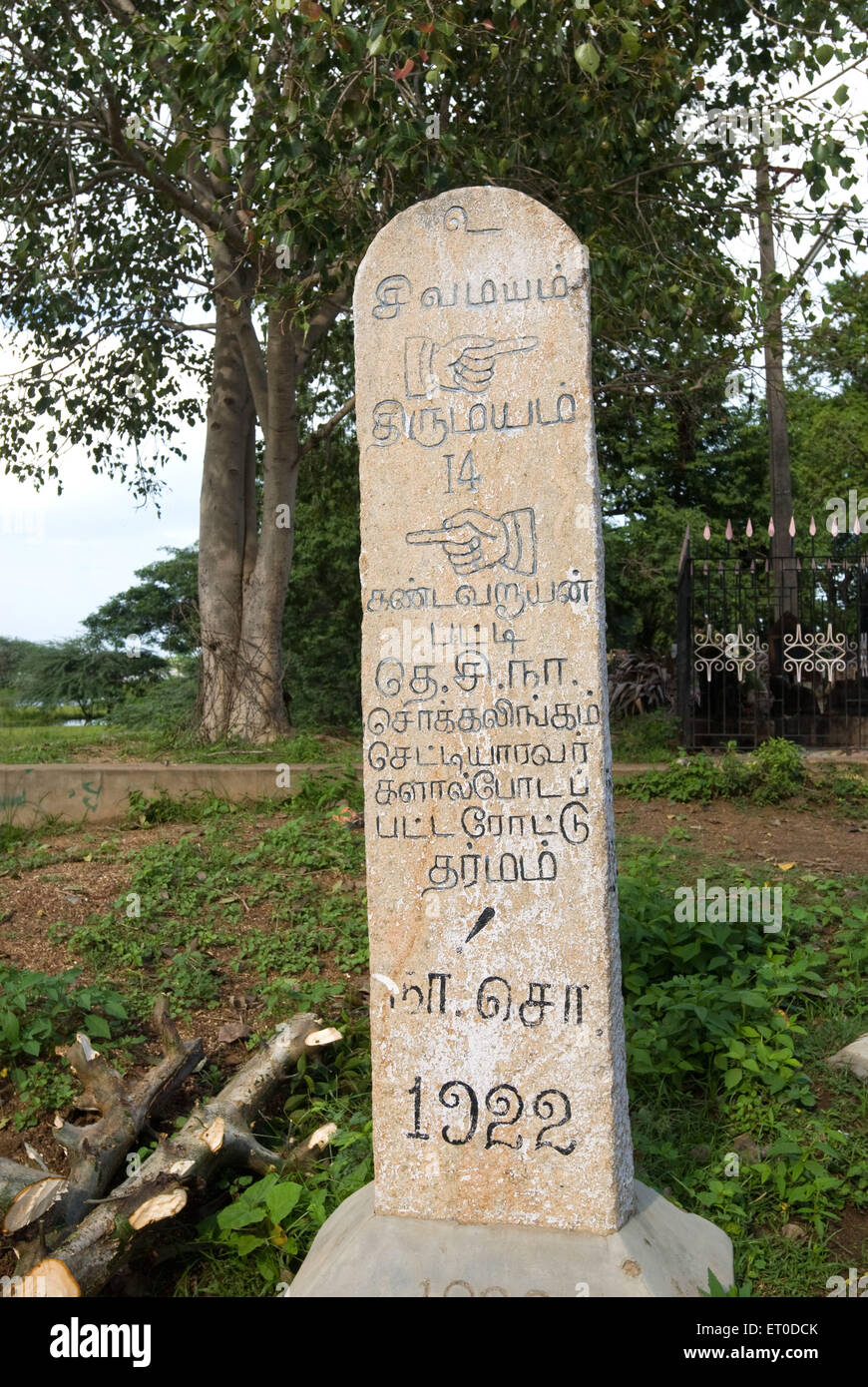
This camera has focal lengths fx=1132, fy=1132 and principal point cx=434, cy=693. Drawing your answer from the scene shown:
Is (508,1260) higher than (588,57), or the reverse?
(588,57)

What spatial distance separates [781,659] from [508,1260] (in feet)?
28.6

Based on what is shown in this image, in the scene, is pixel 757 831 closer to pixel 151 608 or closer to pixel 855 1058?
pixel 855 1058

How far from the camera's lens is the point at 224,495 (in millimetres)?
10516

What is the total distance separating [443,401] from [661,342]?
24.2 feet

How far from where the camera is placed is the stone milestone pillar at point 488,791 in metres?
2.89

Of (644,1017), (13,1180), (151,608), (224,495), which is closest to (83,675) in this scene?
(151,608)

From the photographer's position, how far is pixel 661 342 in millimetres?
9812

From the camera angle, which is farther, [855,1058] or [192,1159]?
[855,1058]

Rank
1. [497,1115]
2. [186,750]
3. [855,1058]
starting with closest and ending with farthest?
[497,1115] → [855,1058] → [186,750]

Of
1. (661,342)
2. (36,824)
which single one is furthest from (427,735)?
(661,342)

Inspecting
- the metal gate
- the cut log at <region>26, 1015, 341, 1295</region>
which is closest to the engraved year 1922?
the cut log at <region>26, 1015, 341, 1295</region>

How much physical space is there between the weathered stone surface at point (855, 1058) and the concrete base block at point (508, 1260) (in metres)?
1.19

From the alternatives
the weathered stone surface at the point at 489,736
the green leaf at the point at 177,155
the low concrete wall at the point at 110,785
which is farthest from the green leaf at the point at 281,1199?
the green leaf at the point at 177,155

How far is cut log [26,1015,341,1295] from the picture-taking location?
3.03 metres
